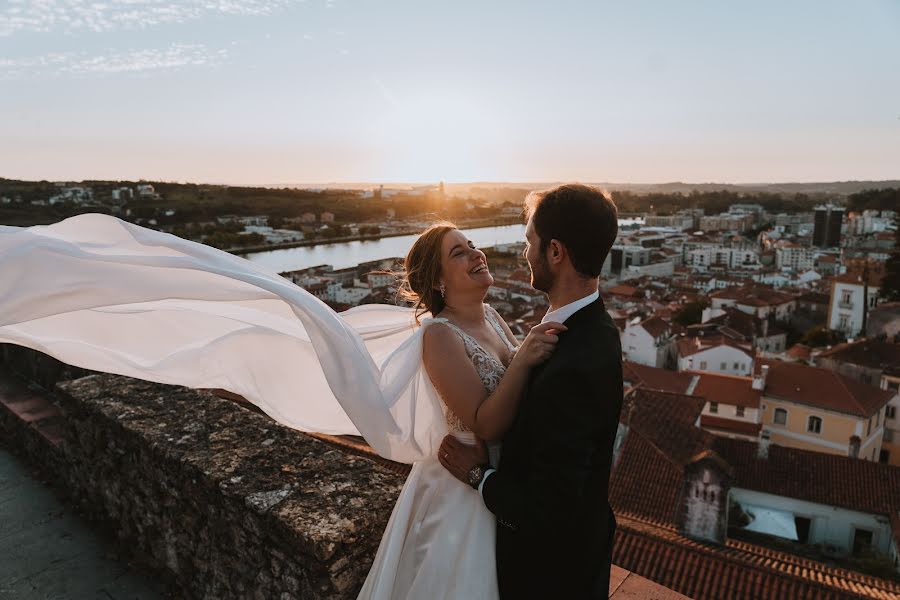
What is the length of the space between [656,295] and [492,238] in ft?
135

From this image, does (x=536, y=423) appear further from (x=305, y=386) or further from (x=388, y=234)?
(x=388, y=234)

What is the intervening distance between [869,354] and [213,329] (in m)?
32.9

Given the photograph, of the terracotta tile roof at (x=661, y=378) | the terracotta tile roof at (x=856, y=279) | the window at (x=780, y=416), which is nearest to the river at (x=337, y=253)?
the terracotta tile roof at (x=856, y=279)

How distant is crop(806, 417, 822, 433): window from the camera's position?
77.5ft

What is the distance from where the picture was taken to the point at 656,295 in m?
52.1

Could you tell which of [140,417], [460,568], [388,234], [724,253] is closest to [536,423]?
[460,568]

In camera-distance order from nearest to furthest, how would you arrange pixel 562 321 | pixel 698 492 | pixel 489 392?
pixel 562 321 → pixel 489 392 → pixel 698 492

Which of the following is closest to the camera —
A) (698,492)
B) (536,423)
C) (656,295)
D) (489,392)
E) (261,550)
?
(536,423)

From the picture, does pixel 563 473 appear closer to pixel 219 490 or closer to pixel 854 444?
pixel 219 490

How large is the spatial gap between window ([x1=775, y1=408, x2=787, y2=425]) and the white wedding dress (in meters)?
25.6

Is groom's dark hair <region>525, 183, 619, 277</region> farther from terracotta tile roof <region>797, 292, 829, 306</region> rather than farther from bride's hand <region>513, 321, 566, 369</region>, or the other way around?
terracotta tile roof <region>797, 292, 829, 306</region>

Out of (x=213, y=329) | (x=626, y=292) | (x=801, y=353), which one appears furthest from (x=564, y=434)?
(x=626, y=292)

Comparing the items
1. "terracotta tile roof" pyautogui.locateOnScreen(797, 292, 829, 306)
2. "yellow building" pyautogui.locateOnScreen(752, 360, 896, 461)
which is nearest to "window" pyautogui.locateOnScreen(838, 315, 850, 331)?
"terracotta tile roof" pyautogui.locateOnScreen(797, 292, 829, 306)

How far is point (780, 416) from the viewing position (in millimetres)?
24094
